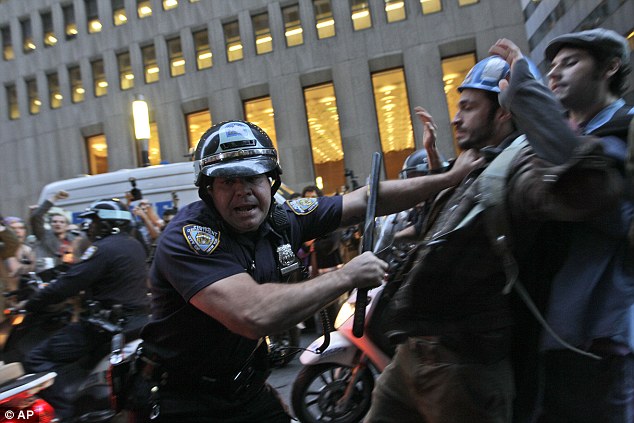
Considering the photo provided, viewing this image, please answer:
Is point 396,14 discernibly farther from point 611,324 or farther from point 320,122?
point 611,324

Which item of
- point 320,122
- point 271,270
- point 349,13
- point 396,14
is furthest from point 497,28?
point 271,270

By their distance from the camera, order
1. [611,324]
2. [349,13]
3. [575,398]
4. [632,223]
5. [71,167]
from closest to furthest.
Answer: [632,223] → [611,324] → [575,398] → [349,13] → [71,167]

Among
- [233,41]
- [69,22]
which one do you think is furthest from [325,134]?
[69,22]

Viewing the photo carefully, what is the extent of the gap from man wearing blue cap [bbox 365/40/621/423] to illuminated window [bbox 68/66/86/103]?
25669 millimetres

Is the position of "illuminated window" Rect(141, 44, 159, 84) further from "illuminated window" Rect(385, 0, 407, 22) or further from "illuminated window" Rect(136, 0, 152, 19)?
"illuminated window" Rect(385, 0, 407, 22)

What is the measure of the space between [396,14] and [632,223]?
66.5ft

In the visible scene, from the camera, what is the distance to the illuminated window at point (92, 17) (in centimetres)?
2459

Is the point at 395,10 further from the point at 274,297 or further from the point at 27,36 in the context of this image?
the point at 274,297

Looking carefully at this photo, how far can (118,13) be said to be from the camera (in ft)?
79.5

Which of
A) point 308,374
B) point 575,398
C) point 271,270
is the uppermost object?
point 271,270

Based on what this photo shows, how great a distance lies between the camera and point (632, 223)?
157 cm

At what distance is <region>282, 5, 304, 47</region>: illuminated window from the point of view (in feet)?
69.7

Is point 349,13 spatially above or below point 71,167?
above

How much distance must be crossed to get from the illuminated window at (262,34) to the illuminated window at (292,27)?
29.1 inches
